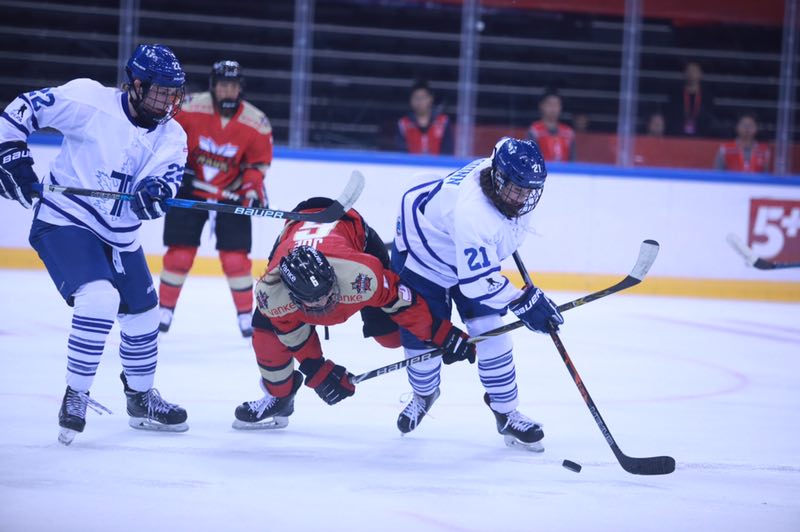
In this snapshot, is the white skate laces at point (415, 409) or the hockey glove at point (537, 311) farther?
the white skate laces at point (415, 409)

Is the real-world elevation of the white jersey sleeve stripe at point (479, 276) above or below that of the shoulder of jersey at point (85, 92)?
below

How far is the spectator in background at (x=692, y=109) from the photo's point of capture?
748 centimetres

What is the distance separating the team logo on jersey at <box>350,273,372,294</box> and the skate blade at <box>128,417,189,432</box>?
71 cm

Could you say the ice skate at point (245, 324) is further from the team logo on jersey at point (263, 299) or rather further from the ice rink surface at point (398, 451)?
the team logo on jersey at point (263, 299)

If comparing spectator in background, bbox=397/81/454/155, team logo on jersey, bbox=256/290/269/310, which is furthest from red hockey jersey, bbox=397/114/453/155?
team logo on jersey, bbox=256/290/269/310

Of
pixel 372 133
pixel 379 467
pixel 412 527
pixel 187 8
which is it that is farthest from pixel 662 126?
pixel 412 527

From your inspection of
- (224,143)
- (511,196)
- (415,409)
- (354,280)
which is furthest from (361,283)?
(224,143)

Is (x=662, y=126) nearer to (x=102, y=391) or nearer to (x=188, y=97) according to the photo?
(x=188, y=97)

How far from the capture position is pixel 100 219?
2.92 m

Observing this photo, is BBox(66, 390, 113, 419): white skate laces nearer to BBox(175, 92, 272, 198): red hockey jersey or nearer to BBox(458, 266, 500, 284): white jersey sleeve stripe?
BBox(458, 266, 500, 284): white jersey sleeve stripe

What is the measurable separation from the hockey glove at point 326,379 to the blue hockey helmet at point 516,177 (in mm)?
670

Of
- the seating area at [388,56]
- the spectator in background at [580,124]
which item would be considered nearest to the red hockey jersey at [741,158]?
the seating area at [388,56]

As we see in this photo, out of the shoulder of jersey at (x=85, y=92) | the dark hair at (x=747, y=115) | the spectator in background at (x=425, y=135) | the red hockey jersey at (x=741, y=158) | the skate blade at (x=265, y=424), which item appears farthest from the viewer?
the dark hair at (x=747, y=115)

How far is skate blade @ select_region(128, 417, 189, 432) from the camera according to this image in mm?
3072
